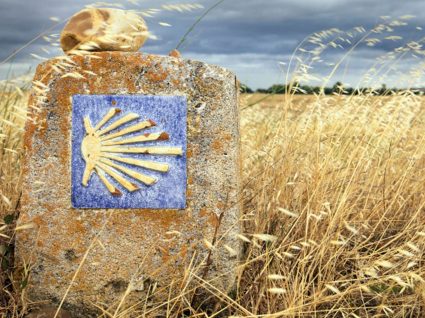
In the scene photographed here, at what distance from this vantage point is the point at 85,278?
2.62m

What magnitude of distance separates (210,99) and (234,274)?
0.77 m

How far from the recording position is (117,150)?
2.58 metres

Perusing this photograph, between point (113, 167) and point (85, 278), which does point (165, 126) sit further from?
point (85, 278)

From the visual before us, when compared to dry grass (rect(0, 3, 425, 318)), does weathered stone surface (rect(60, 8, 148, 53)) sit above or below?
above

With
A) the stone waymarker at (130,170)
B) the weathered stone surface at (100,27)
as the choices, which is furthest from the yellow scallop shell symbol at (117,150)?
the weathered stone surface at (100,27)

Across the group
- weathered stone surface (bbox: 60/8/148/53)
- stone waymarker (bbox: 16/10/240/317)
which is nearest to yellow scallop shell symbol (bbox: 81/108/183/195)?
stone waymarker (bbox: 16/10/240/317)

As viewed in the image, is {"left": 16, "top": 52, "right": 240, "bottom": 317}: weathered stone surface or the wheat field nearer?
the wheat field

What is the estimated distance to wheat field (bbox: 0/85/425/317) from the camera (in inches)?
95.5

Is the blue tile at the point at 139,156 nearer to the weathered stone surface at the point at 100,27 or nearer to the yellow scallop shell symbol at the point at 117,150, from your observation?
the yellow scallop shell symbol at the point at 117,150

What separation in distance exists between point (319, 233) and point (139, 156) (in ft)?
A: 3.02

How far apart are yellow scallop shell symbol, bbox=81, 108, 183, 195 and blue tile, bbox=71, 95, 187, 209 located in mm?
12

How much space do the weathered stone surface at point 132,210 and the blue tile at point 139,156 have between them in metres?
0.03

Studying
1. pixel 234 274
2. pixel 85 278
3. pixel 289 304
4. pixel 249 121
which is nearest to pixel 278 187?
pixel 234 274

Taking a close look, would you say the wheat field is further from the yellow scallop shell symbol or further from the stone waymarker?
the yellow scallop shell symbol
